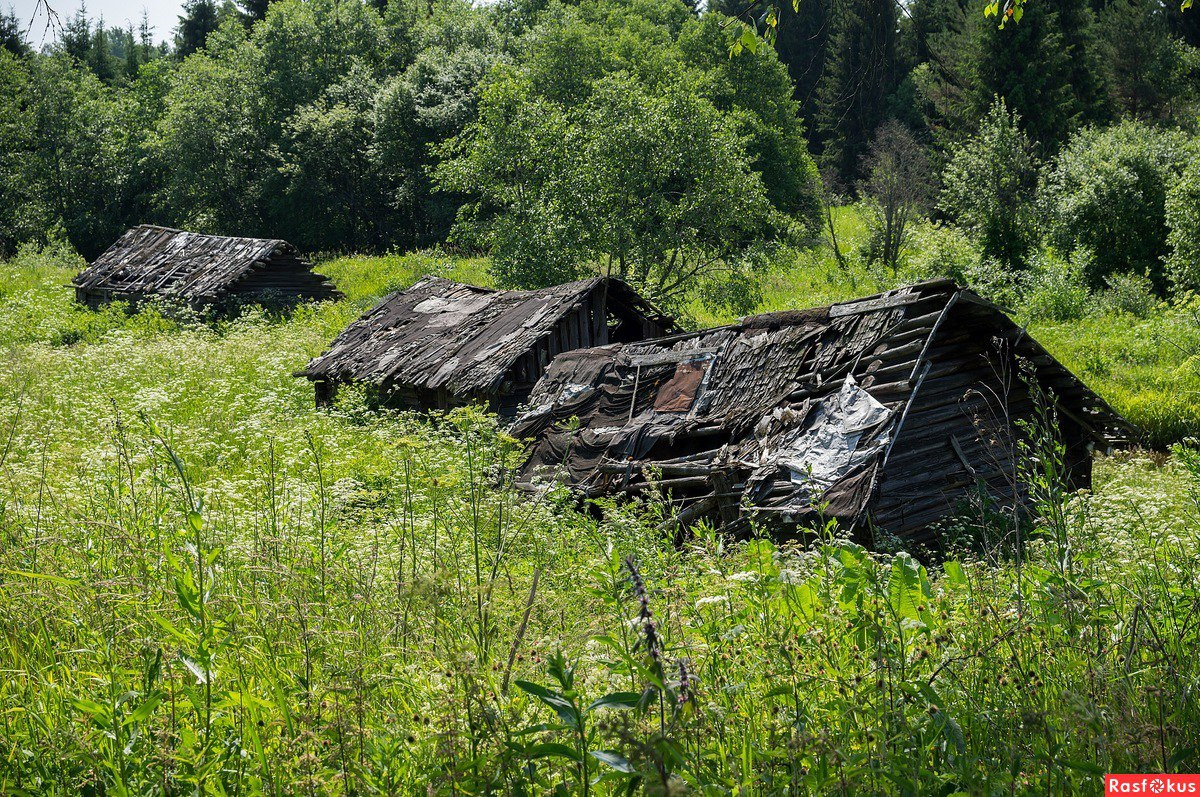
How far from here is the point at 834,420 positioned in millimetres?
9633

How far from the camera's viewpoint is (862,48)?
17.1ft

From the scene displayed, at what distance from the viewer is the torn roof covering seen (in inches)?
590

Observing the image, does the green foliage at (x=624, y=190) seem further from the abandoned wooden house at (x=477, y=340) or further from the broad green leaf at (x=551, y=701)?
the broad green leaf at (x=551, y=701)

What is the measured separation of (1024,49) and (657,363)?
37388 millimetres

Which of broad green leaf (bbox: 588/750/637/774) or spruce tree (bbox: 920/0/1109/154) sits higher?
spruce tree (bbox: 920/0/1109/154)

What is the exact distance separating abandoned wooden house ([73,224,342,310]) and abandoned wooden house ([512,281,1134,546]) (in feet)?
59.3

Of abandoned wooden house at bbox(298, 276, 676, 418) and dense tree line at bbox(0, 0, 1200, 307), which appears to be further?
dense tree line at bbox(0, 0, 1200, 307)

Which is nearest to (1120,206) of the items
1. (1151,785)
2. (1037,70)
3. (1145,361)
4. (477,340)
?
(1145,361)

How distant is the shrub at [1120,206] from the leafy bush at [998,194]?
124cm

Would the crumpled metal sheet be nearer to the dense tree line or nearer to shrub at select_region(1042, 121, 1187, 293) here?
the dense tree line

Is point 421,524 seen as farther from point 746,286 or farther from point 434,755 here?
point 746,286

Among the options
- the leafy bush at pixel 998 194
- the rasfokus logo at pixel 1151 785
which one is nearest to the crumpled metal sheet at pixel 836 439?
the rasfokus logo at pixel 1151 785

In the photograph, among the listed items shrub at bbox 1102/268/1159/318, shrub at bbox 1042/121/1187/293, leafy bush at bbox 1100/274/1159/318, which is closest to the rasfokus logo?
shrub at bbox 1102/268/1159/318

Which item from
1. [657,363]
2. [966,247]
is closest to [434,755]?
[657,363]
